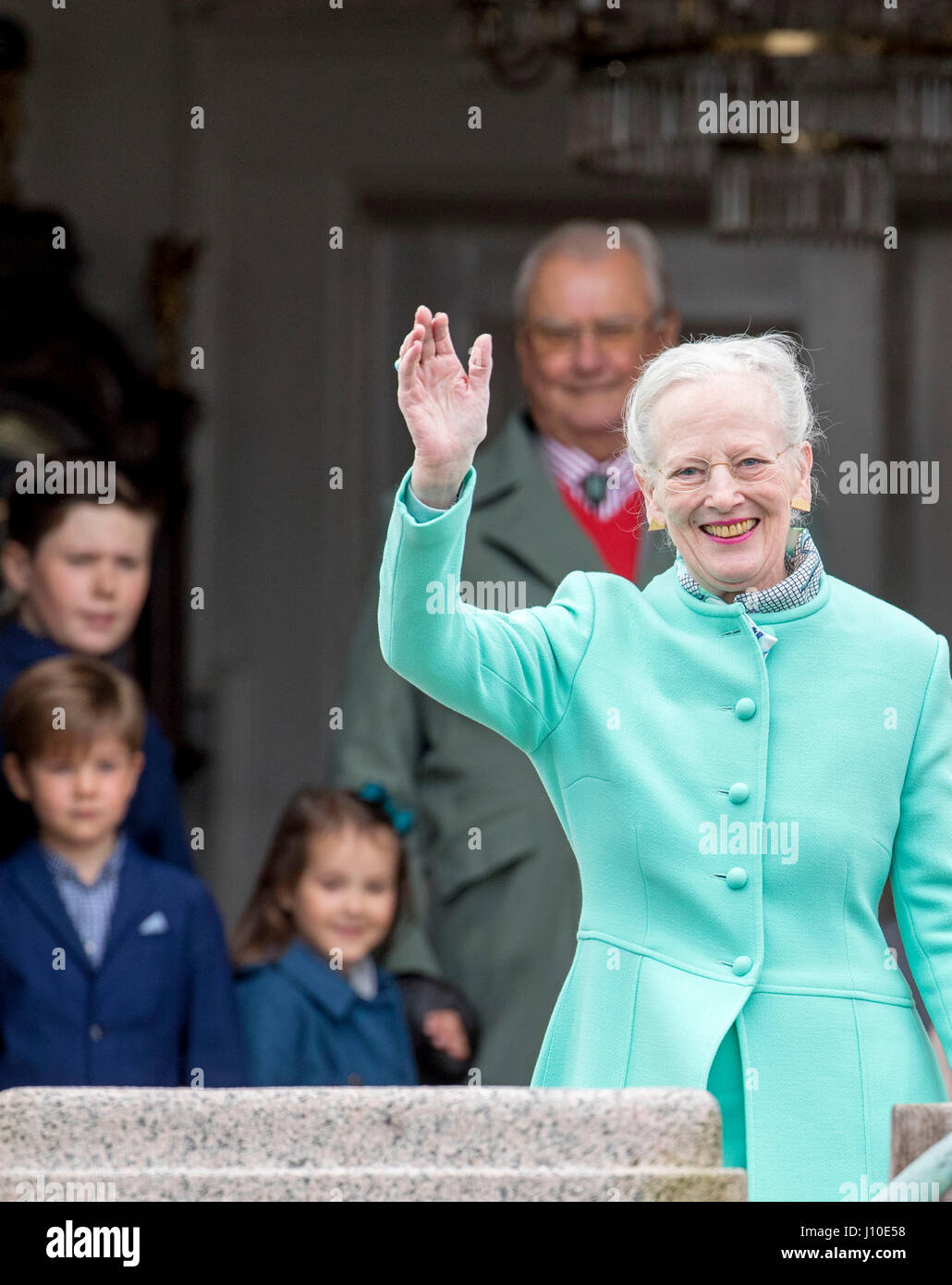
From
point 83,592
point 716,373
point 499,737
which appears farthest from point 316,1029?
point 716,373

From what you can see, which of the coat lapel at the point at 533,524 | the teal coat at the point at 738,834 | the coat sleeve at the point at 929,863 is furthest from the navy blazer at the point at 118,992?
the coat sleeve at the point at 929,863

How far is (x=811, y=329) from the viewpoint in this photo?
489cm

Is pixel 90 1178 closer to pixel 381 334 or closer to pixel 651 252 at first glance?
pixel 651 252

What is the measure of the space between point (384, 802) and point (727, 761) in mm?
2268

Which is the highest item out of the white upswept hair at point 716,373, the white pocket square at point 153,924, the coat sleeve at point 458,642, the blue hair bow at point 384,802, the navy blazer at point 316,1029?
the white upswept hair at point 716,373

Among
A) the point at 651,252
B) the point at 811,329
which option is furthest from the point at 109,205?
the point at 811,329

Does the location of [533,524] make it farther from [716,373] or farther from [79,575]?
[716,373]

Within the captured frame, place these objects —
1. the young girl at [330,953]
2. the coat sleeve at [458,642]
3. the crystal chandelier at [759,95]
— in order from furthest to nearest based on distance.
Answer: the young girl at [330,953] < the crystal chandelier at [759,95] < the coat sleeve at [458,642]

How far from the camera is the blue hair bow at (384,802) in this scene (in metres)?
4.25

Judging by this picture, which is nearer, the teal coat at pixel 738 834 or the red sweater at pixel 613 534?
the teal coat at pixel 738 834

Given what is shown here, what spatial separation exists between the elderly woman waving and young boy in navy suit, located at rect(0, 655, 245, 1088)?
2.03m

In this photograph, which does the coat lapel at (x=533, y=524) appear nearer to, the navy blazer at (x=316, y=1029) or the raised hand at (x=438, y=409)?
the navy blazer at (x=316, y=1029)

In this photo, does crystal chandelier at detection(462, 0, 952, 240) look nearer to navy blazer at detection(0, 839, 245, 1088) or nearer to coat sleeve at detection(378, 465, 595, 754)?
navy blazer at detection(0, 839, 245, 1088)

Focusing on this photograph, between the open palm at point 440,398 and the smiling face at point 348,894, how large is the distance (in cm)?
229
